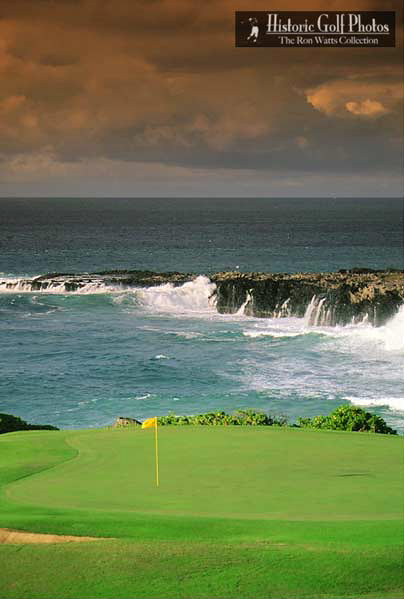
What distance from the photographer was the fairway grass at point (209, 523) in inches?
351

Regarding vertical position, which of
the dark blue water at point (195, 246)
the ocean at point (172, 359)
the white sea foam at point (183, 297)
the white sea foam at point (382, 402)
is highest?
the dark blue water at point (195, 246)

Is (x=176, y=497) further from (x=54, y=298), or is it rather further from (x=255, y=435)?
(x=54, y=298)

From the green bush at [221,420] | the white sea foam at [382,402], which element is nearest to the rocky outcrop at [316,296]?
the white sea foam at [382,402]

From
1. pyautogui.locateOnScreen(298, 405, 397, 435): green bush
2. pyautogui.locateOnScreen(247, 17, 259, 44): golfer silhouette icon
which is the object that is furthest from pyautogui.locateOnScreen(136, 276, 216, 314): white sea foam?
pyautogui.locateOnScreen(298, 405, 397, 435): green bush

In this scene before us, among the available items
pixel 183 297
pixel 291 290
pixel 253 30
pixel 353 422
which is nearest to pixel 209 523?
pixel 353 422

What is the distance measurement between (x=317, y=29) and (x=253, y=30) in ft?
5.90

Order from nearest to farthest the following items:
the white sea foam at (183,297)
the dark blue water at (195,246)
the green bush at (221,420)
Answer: the green bush at (221,420) < the white sea foam at (183,297) < the dark blue water at (195,246)

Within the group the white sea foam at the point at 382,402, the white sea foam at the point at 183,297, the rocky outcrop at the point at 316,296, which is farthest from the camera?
the white sea foam at the point at 183,297

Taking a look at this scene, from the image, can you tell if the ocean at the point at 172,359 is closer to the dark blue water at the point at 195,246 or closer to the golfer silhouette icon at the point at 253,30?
the golfer silhouette icon at the point at 253,30

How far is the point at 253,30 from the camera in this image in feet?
82.1

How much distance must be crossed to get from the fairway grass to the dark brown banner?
44.7 feet

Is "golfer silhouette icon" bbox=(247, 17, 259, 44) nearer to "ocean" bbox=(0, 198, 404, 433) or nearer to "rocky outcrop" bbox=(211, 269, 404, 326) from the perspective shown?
"ocean" bbox=(0, 198, 404, 433)

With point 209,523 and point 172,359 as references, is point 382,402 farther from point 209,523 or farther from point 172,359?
point 209,523

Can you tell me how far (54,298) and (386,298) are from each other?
22725mm
